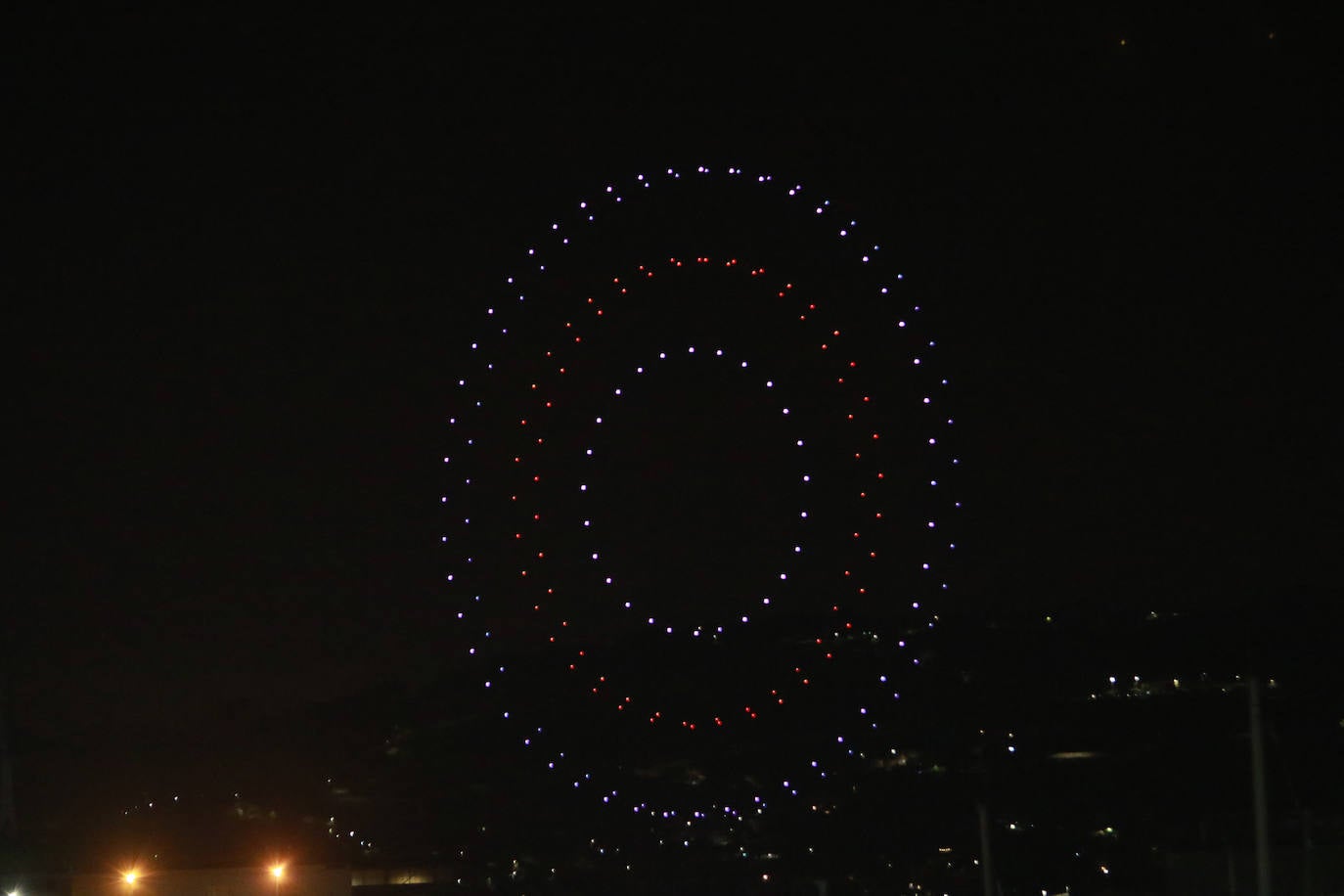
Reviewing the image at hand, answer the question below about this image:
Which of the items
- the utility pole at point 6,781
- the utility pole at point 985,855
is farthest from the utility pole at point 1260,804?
the utility pole at point 6,781

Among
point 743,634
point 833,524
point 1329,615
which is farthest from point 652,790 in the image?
point 1329,615

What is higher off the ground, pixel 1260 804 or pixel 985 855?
pixel 1260 804

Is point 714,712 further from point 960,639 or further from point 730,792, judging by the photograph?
point 960,639

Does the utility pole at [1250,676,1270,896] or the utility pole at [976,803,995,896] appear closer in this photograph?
the utility pole at [1250,676,1270,896]

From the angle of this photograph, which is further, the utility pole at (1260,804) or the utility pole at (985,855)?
the utility pole at (985,855)

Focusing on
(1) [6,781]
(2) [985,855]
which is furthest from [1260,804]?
(1) [6,781]

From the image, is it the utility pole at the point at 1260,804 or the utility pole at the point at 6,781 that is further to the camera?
the utility pole at the point at 6,781

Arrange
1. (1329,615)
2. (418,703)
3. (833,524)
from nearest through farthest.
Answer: (1329,615), (833,524), (418,703)

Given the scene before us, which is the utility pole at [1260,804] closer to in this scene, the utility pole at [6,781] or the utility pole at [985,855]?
the utility pole at [985,855]

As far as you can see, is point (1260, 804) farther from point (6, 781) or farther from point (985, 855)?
point (6, 781)

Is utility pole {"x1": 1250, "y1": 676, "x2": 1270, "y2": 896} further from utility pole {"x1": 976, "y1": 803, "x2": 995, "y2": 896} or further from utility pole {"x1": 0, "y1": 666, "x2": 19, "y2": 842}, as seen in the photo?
utility pole {"x1": 0, "y1": 666, "x2": 19, "y2": 842}

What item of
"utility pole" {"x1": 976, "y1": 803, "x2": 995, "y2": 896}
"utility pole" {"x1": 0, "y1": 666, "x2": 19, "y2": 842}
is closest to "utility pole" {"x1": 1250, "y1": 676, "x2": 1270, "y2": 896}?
"utility pole" {"x1": 976, "y1": 803, "x2": 995, "y2": 896}
